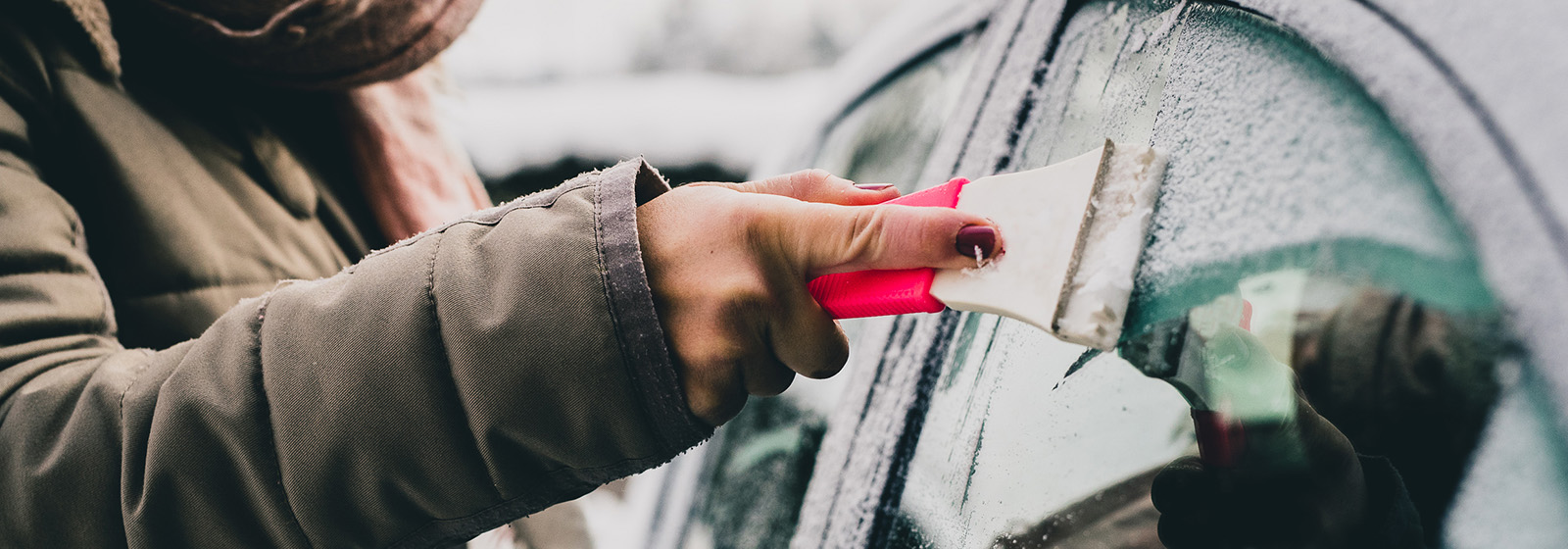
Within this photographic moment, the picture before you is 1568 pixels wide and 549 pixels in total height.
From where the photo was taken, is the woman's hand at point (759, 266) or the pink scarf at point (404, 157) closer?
the woman's hand at point (759, 266)

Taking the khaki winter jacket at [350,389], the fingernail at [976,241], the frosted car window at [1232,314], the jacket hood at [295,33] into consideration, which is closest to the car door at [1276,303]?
the frosted car window at [1232,314]

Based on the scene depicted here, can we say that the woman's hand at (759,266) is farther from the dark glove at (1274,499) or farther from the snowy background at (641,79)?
the snowy background at (641,79)

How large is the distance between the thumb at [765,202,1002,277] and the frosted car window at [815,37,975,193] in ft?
1.99

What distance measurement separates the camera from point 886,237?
56 cm

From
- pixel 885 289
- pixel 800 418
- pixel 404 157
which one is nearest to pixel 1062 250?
pixel 885 289

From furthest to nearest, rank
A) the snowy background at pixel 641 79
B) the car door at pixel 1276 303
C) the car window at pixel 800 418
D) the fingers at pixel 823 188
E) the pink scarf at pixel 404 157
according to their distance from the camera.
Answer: the snowy background at pixel 641 79
the pink scarf at pixel 404 157
the car window at pixel 800 418
the fingers at pixel 823 188
the car door at pixel 1276 303

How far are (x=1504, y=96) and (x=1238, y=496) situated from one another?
270 mm

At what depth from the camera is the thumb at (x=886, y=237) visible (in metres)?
0.56

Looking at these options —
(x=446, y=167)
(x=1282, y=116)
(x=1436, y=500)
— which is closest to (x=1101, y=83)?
(x=1282, y=116)

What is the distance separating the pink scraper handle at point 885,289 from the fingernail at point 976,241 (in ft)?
0.11

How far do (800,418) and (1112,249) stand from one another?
829mm

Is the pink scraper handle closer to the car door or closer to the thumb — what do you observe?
the thumb

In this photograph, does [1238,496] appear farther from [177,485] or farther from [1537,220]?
[177,485]

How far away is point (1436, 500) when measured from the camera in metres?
0.40
